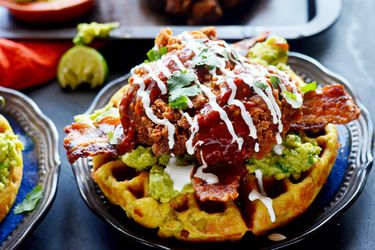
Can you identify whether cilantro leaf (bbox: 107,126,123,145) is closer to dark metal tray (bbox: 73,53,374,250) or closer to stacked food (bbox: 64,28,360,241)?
stacked food (bbox: 64,28,360,241)

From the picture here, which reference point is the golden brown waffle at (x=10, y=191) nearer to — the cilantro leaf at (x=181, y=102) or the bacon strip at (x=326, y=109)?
the cilantro leaf at (x=181, y=102)

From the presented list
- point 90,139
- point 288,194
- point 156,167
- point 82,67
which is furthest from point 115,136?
point 82,67

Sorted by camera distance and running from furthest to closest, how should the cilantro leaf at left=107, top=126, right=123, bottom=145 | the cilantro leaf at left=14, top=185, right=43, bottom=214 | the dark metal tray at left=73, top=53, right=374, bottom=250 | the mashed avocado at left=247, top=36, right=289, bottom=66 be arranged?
the mashed avocado at left=247, top=36, right=289, bottom=66
the cilantro leaf at left=14, top=185, right=43, bottom=214
the cilantro leaf at left=107, top=126, right=123, bottom=145
the dark metal tray at left=73, top=53, right=374, bottom=250

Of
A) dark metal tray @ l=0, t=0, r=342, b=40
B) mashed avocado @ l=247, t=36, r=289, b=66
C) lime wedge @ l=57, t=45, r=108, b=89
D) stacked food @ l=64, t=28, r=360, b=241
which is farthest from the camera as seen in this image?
dark metal tray @ l=0, t=0, r=342, b=40

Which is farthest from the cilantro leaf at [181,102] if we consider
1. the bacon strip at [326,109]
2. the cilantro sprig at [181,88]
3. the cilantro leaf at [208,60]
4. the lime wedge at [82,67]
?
the lime wedge at [82,67]

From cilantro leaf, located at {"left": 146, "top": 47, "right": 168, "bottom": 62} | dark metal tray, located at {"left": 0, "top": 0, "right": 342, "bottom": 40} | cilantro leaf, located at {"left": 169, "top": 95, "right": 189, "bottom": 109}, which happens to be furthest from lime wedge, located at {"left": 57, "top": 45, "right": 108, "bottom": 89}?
cilantro leaf, located at {"left": 169, "top": 95, "right": 189, "bottom": 109}

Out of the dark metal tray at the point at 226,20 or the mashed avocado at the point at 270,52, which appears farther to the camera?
the dark metal tray at the point at 226,20

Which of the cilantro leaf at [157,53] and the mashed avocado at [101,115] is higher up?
the cilantro leaf at [157,53]
